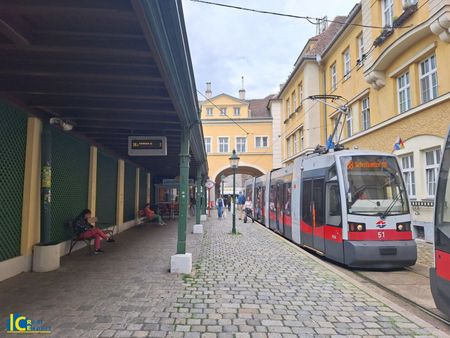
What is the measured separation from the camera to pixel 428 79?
41.5 feet

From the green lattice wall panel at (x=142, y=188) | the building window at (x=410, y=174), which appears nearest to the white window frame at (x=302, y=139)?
the building window at (x=410, y=174)

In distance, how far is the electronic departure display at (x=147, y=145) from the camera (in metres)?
8.52

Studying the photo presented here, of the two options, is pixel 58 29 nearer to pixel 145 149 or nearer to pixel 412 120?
pixel 145 149

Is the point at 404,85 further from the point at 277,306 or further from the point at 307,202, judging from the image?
the point at 277,306

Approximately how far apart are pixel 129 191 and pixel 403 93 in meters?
12.5

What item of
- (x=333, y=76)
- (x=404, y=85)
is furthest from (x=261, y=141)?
(x=404, y=85)

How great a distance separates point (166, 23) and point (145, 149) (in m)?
4.99

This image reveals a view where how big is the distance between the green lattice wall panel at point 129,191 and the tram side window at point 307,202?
8.09m

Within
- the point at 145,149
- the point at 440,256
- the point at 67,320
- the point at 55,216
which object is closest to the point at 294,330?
the point at 440,256

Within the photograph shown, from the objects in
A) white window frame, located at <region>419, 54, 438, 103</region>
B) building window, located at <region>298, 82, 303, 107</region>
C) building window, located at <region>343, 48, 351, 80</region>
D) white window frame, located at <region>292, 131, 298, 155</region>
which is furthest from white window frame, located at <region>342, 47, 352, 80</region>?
white window frame, located at <region>292, 131, 298, 155</region>

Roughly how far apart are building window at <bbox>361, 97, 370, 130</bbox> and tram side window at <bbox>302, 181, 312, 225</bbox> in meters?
9.02

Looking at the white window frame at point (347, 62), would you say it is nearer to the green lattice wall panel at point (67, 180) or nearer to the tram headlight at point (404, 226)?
the tram headlight at point (404, 226)

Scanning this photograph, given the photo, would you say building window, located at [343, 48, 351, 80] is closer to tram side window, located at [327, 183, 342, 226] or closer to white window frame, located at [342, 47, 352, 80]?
white window frame, located at [342, 47, 352, 80]

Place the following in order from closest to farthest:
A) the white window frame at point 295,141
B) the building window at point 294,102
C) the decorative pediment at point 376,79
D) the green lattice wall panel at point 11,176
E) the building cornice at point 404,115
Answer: the green lattice wall panel at point 11,176
the building cornice at point 404,115
the decorative pediment at point 376,79
the white window frame at point 295,141
the building window at point 294,102
